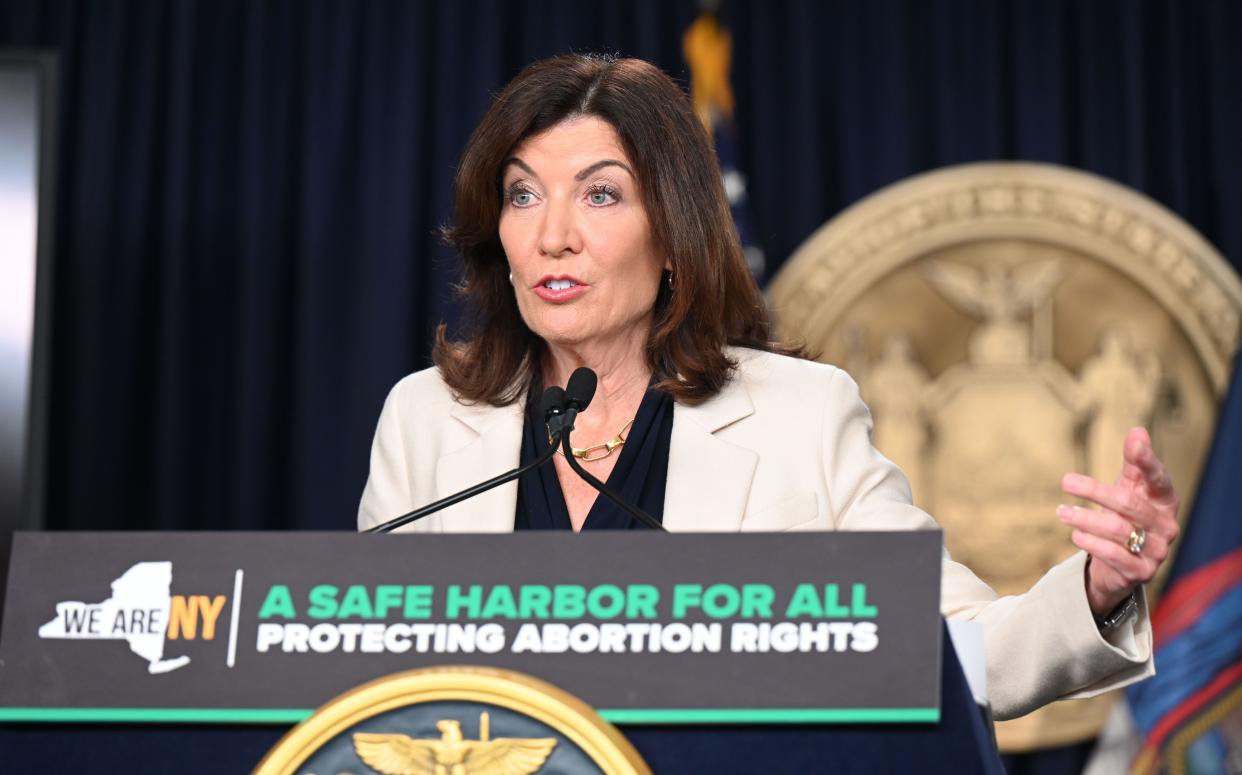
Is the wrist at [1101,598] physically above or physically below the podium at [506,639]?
above

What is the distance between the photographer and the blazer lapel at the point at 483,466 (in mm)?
1872

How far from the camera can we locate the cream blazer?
1644 mm

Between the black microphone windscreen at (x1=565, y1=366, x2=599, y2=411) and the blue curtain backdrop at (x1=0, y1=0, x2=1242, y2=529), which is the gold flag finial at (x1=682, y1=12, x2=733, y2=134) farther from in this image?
the black microphone windscreen at (x1=565, y1=366, x2=599, y2=411)

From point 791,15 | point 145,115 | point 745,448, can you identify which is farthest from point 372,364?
point 745,448

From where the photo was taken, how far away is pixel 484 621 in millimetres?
1098

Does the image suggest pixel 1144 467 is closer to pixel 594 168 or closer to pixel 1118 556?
pixel 1118 556

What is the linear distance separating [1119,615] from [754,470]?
0.52 meters

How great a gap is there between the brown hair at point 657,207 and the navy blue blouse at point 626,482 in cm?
4

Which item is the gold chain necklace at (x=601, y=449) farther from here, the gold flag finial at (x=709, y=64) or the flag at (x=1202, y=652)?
the gold flag finial at (x=709, y=64)

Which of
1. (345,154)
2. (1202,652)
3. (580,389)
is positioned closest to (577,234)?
(580,389)

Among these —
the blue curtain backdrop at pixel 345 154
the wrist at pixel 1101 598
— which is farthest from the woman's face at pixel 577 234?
→ the blue curtain backdrop at pixel 345 154

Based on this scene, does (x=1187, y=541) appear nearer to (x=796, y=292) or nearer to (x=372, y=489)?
(x=796, y=292)

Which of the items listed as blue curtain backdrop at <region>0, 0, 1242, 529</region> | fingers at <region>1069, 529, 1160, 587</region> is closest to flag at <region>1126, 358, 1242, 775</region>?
blue curtain backdrop at <region>0, 0, 1242, 529</region>

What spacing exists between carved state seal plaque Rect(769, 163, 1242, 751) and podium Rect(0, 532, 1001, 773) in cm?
293
